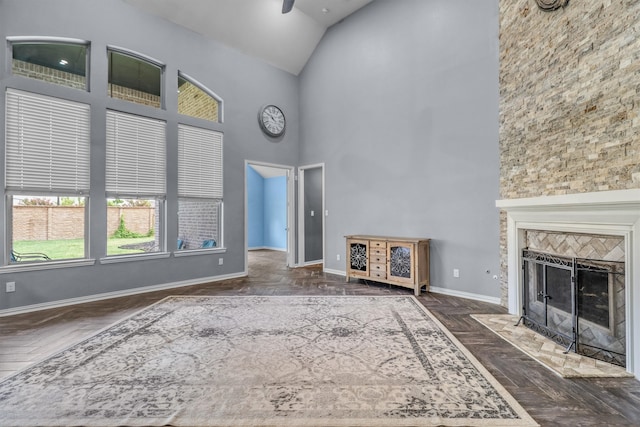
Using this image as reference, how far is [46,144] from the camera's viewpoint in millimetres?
3674

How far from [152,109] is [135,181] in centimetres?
114

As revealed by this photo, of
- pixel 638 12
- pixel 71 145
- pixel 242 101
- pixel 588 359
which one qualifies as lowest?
pixel 588 359

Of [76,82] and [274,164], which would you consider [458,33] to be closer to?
[274,164]

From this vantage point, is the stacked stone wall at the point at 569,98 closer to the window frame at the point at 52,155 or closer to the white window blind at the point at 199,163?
the white window blind at the point at 199,163

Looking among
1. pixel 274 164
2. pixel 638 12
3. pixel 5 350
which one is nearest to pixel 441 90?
pixel 638 12

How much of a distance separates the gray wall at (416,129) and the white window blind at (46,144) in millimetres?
3845

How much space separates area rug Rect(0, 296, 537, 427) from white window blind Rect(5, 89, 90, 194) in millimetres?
2147

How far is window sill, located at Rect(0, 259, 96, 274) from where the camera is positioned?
134 inches

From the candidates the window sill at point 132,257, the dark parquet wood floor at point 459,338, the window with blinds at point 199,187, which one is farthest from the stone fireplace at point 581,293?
the window sill at point 132,257

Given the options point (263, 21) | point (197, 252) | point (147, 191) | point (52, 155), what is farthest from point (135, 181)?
point (263, 21)

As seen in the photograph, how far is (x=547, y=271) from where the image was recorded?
9.17ft

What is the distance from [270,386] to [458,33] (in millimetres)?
4767

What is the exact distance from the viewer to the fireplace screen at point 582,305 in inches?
87.0

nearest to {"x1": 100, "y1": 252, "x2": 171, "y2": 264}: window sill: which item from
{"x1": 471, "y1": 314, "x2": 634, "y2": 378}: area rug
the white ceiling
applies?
the white ceiling
